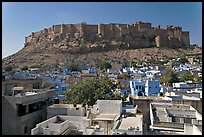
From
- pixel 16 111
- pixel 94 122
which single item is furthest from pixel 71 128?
pixel 16 111

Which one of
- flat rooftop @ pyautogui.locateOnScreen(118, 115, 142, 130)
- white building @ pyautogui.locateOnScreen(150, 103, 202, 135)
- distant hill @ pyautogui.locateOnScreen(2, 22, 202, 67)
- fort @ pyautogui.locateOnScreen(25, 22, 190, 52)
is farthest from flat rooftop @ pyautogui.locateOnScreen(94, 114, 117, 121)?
fort @ pyautogui.locateOnScreen(25, 22, 190, 52)

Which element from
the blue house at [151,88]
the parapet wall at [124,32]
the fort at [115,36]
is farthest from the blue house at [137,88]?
the parapet wall at [124,32]

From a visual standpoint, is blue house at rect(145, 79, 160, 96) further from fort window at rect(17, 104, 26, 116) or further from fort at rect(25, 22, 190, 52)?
fort at rect(25, 22, 190, 52)

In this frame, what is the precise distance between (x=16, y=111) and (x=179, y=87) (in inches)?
283

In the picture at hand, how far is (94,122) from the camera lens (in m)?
5.11

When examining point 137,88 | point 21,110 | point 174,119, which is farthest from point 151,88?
point 21,110

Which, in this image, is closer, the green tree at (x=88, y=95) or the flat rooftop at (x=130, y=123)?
the flat rooftop at (x=130, y=123)

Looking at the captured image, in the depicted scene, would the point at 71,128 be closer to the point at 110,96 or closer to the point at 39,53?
the point at 110,96

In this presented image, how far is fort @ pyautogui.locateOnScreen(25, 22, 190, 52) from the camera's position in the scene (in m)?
33.8

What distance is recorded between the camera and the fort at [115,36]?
3375cm

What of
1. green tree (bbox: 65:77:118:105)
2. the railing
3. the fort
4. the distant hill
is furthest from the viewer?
the fort

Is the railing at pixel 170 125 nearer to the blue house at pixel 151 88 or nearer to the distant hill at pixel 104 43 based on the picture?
the blue house at pixel 151 88

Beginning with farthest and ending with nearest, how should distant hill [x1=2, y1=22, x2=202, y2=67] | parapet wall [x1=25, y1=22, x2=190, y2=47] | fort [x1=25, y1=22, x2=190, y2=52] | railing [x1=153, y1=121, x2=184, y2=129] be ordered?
parapet wall [x1=25, y1=22, x2=190, y2=47], fort [x1=25, y1=22, x2=190, y2=52], distant hill [x1=2, y1=22, x2=202, y2=67], railing [x1=153, y1=121, x2=184, y2=129]

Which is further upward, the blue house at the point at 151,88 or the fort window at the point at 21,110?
the blue house at the point at 151,88
